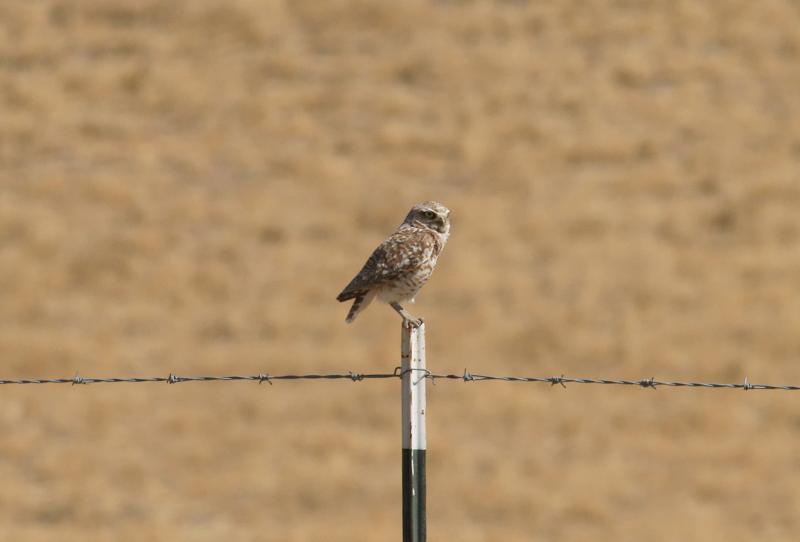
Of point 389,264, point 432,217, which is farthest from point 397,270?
point 432,217

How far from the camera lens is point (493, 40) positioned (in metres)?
29.0

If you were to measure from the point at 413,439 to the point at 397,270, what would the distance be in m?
2.97

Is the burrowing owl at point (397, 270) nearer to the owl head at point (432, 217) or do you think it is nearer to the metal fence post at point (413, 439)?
the owl head at point (432, 217)

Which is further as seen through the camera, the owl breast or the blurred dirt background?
the blurred dirt background

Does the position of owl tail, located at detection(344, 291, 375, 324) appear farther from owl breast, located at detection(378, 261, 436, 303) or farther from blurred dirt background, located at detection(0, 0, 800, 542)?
blurred dirt background, located at detection(0, 0, 800, 542)

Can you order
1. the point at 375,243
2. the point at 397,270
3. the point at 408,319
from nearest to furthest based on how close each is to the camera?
the point at 408,319
the point at 397,270
the point at 375,243

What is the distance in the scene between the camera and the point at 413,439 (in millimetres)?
7238

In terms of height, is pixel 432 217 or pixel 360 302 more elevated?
pixel 432 217

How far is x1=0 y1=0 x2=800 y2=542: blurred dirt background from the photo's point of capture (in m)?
22.9

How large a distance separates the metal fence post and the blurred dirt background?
46.8 ft

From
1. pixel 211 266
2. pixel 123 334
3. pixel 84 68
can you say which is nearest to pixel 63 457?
pixel 123 334

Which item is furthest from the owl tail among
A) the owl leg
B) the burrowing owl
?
the owl leg

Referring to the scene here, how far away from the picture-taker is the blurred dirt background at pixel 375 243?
75.3 feet

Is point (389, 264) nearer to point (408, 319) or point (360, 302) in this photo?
point (360, 302)
